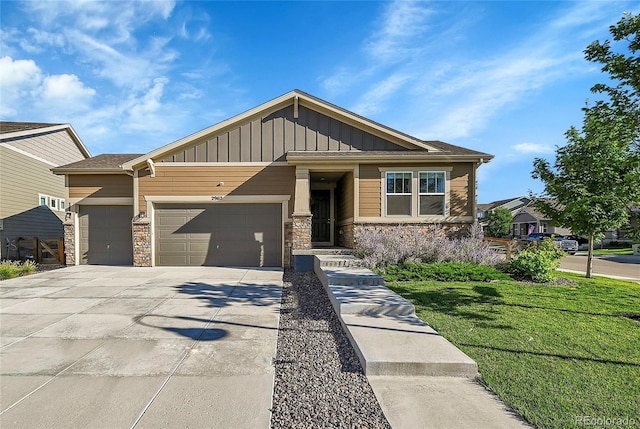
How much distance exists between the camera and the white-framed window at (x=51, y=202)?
14361mm

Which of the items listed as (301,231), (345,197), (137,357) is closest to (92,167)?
(301,231)

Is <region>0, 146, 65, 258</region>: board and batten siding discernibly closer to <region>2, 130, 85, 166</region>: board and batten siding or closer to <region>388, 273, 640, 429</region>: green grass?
<region>2, 130, 85, 166</region>: board and batten siding

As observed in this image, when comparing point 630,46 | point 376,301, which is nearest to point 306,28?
point 630,46

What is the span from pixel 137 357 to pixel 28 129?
15.3 meters

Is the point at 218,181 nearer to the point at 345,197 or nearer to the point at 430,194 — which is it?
the point at 345,197

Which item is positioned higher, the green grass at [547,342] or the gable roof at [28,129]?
the gable roof at [28,129]

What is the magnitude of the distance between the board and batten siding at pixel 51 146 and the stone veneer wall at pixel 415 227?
1421 centimetres

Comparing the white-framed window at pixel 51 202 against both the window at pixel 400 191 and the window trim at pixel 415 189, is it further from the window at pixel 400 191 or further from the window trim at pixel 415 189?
the window at pixel 400 191

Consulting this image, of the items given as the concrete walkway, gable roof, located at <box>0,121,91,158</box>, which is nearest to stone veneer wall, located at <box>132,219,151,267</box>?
gable roof, located at <box>0,121,91,158</box>

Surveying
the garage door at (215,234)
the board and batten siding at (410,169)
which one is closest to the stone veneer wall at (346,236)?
the board and batten siding at (410,169)

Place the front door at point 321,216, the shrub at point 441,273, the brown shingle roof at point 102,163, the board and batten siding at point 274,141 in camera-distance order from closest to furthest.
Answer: the shrub at point 441,273
the board and batten siding at point 274,141
the brown shingle roof at point 102,163
the front door at point 321,216

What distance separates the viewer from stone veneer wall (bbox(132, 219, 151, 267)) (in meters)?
11.0

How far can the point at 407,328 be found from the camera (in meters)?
4.37

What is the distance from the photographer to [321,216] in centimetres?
1374
